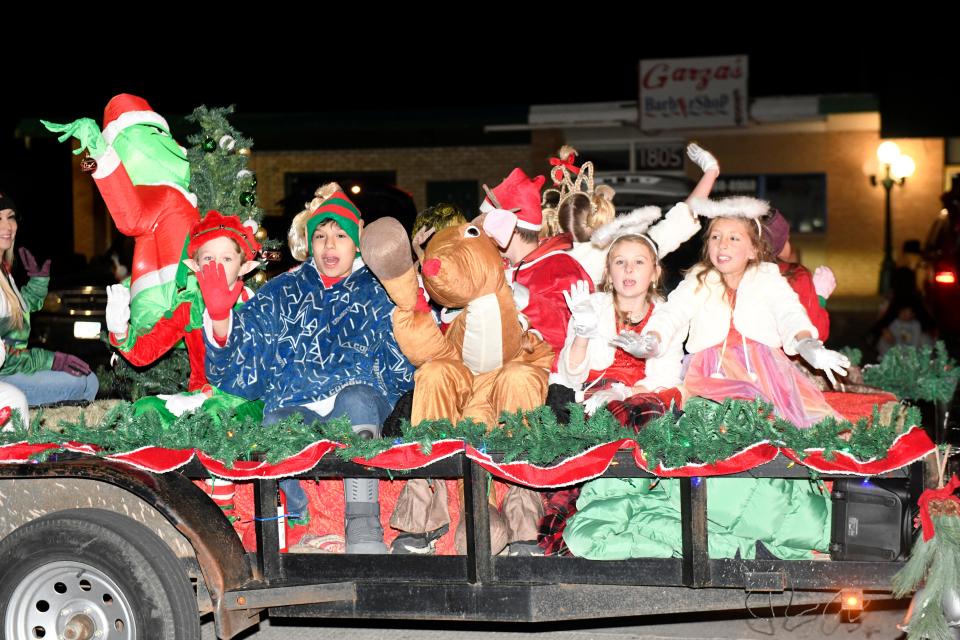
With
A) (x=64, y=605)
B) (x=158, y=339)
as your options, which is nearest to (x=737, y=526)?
(x=64, y=605)

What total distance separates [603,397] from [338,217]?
1353 mm

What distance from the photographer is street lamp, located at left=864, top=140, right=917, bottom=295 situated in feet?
67.0

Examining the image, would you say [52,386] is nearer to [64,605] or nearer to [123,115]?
[123,115]

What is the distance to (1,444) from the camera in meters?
3.86

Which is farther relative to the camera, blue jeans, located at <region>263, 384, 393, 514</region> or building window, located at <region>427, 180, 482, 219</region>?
building window, located at <region>427, 180, 482, 219</region>

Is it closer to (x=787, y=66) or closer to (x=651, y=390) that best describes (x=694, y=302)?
(x=651, y=390)

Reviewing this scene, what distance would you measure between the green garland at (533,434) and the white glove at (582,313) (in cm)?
56

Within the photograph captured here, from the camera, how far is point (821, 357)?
12.6 ft

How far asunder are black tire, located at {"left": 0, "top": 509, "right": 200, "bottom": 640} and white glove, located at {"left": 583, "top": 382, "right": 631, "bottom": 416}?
1473 mm

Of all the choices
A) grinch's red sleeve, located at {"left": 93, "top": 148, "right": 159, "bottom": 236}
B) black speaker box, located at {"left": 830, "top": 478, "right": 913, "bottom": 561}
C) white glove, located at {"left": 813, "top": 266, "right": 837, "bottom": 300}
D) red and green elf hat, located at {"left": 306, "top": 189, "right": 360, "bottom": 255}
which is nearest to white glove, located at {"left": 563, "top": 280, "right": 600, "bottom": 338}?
red and green elf hat, located at {"left": 306, "top": 189, "right": 360, "bottom": 255}

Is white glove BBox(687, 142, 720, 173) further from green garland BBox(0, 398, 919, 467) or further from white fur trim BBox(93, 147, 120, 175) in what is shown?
white fur trim BBox(93, 147, 120, 175)

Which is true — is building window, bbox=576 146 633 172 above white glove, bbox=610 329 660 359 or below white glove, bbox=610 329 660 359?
above

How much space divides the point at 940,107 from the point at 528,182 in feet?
55.0

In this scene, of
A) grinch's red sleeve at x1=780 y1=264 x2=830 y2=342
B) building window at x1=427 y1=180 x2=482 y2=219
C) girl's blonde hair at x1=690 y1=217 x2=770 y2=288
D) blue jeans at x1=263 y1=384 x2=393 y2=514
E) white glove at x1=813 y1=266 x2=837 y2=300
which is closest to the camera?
blue jeans at x1=263 y1=384 x2=393 y2=514
